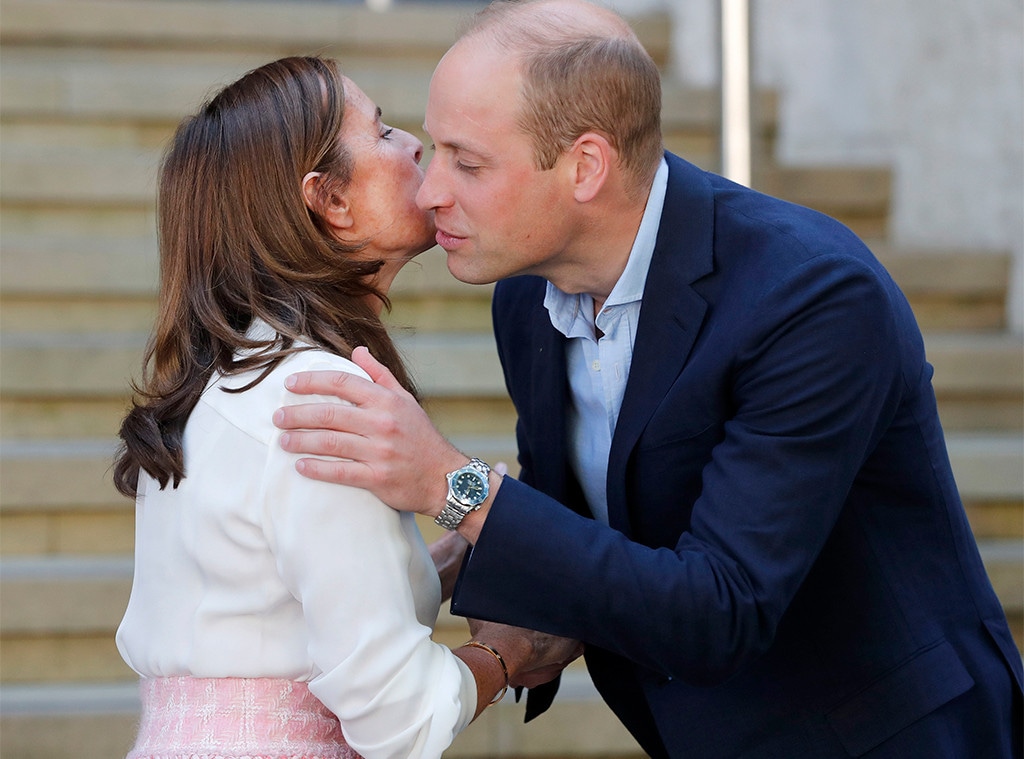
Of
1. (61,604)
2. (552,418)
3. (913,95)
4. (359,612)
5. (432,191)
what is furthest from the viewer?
(913,95)

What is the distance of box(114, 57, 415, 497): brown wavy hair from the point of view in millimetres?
1545

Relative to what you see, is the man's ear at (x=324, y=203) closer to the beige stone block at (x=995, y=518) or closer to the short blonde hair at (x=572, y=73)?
the short blonde hair at (x=572, y=73)

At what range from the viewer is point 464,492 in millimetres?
1454

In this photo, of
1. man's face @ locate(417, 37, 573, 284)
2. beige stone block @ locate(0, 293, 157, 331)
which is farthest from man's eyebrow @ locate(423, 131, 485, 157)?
beige stone block @ locate(0, 293, 157, 331)

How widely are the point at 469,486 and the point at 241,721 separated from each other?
40cm

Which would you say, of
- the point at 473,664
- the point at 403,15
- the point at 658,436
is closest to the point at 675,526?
the point at 658,436

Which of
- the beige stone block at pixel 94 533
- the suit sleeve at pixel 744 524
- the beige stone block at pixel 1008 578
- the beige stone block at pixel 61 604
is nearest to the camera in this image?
the suit sleeve at pixel 744 524

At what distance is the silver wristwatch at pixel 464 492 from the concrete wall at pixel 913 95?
239 centimetres

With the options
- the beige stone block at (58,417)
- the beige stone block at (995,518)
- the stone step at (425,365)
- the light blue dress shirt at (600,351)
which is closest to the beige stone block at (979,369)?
the stone step at (425,365)

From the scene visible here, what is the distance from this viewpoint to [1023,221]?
12.2ft

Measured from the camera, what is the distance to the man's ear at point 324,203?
5.35 ft

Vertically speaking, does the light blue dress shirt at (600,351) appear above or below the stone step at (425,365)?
above

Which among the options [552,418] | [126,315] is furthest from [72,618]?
[552,418]

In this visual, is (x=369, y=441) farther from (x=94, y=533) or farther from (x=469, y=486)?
(x=94, y=533)
